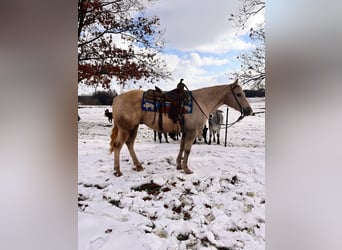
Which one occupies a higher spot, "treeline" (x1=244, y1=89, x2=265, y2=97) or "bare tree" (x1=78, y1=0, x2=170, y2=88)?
"bare tree" (x1=78, y1=0, x2=170, y2=88)

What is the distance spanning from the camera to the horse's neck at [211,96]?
1.52m

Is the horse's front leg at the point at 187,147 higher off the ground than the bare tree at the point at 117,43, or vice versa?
the bare tree at the point at 117,43

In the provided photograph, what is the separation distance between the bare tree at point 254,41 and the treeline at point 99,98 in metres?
0.75

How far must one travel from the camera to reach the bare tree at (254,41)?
1.49 m

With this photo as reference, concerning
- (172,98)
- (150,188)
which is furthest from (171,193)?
(172,98)

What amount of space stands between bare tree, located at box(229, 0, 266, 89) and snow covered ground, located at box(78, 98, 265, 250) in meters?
0.14

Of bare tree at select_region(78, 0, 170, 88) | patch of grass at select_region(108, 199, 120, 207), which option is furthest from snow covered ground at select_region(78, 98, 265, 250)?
bare tree at select_region(78, 0, 170, 88)

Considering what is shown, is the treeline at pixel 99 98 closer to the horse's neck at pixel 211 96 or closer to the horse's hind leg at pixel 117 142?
the horse's hind leg at pixel 117 142

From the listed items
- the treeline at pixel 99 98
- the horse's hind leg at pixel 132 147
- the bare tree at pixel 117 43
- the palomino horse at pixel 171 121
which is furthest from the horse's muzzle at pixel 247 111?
the treeline at pixel 99 98

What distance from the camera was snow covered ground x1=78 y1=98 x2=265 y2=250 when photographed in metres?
1.42

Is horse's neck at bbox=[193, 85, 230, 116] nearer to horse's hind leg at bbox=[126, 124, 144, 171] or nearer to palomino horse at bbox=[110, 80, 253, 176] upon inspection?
palomino horse at bbox=[110, 80, 253, 176]

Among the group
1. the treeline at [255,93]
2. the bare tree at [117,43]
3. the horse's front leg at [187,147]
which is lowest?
the horse's front leg at [187,147]
